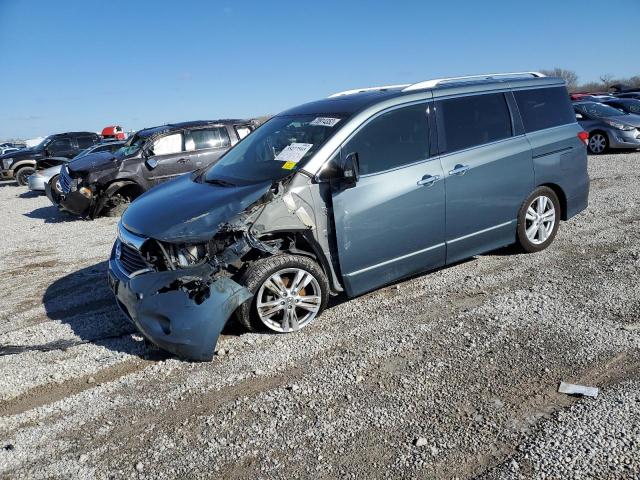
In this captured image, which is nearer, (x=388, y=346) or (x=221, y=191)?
(x=388, y=346)

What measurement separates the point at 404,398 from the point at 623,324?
207 centimetres

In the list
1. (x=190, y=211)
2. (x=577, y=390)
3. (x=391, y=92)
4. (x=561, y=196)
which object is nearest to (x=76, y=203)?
(x=190, y=211)

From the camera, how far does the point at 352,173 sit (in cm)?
406

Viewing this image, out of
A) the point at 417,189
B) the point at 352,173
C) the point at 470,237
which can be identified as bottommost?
the point at 470,237

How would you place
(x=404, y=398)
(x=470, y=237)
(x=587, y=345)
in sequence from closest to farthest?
(x=404, y=398) < (x=587, y=345) < (x=470, y=237)

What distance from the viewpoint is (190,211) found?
4.00 meters

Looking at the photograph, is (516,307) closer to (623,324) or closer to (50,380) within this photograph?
(623,324)

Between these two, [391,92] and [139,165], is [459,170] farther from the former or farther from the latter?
[139,165]

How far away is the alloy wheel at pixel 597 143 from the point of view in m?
14.4

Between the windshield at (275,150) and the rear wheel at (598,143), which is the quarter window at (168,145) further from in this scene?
the rear wheel at (598,143)

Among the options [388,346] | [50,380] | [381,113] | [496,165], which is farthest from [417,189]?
[50,380]

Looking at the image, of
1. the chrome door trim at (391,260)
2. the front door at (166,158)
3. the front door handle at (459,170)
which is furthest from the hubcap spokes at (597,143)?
the chrome door trim at (391,260)

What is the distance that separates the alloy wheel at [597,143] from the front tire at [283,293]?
13334 mm

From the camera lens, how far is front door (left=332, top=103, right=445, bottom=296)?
426cm
